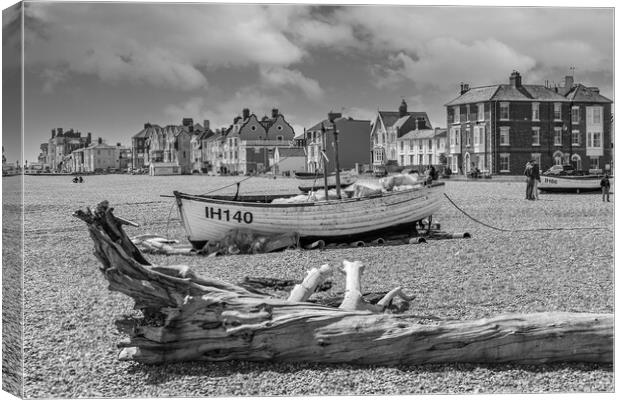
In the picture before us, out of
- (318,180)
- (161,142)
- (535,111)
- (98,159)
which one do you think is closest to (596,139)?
(535,111)

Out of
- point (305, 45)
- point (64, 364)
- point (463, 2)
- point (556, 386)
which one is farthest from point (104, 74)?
point (556, 386)

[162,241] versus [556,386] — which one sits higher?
[162,241]

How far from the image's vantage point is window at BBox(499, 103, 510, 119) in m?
5.74

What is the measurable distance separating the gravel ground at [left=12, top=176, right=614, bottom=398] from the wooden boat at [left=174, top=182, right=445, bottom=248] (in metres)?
0.47

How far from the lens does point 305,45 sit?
17.3ft

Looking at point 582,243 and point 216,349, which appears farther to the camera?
point 582,243

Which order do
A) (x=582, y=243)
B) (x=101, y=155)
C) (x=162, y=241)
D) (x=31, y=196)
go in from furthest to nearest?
(x=162, y=241), (x=582, y=243), (x=101, y=155), (x=31, y=196)

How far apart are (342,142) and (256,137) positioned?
0.64 metres

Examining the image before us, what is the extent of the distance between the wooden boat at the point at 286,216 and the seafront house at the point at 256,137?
7.03ft

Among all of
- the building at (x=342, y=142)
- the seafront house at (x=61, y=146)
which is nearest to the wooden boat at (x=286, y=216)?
the building at (x=342, y=142)

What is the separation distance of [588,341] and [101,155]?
315 cm

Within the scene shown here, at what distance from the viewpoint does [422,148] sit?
6.04m

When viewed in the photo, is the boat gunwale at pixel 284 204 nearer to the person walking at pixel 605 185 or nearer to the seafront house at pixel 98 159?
the person walking at pixel 605 185

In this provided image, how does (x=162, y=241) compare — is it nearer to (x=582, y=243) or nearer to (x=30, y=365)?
(x=30, y=365)
